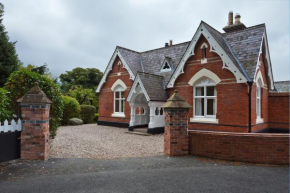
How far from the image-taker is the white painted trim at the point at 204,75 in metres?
11.4

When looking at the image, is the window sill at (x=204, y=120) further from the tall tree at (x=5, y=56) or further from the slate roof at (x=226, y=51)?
the tall tree at (x=5, y=56)

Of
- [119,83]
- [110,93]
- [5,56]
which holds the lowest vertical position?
[110,93]

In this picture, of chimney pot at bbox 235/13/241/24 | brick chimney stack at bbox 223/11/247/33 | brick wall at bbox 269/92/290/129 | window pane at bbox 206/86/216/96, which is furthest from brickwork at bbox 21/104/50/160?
chimney pot at bbox 235/13/241/24

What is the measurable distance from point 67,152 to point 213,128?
319 inches

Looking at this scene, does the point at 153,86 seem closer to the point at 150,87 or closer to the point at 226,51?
the point at 150,87

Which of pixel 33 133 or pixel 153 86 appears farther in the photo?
pixel 153 86

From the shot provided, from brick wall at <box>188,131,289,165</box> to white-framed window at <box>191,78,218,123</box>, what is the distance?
17.6 ft

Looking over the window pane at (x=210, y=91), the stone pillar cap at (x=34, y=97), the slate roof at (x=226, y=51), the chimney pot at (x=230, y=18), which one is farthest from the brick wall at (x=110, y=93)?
the stone pillar cap at (x=34, y=97)

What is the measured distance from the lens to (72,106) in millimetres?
17562

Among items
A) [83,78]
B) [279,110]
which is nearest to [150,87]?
[279,110]

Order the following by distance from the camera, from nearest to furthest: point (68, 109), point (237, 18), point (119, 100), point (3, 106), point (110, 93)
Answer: point (3, 106)
point (237, 18)
point (119, 100)
point (68, 109)
point (110, 93)

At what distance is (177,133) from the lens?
6566 mm

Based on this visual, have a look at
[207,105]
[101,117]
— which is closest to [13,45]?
[101,117]

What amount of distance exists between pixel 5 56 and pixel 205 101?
1886 cm
